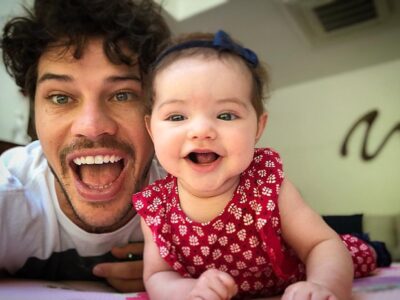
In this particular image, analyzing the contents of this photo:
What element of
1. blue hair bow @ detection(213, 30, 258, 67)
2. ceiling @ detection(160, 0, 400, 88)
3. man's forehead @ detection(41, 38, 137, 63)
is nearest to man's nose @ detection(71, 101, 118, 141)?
man's forehead @ detection(41, 38, 137, 63)

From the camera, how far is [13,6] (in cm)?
104

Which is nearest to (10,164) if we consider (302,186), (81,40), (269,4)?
(81,40)

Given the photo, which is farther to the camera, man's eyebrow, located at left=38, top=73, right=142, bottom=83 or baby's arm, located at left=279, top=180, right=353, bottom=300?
man's eyebrow, located at left=38, top=73, right=142, bottom=83

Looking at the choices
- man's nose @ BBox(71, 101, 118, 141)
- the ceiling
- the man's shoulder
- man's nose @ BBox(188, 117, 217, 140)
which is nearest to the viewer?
man's nose @ BBox(188, 117, 217, 140)

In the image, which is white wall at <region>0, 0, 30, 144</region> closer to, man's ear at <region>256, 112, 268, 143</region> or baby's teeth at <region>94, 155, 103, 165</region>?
baby's teeth at <region>94, 155, 103, 165</region>

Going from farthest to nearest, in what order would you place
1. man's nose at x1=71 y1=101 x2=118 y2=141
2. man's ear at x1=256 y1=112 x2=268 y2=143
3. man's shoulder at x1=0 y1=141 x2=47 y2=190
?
man's shoulder at x1=0 y1=141 x2=47 y2=190
man's nose at x1=71 y1=101 x2=118 y2=141
man's ear at x1=256 y1=112 x2=268 y2=143

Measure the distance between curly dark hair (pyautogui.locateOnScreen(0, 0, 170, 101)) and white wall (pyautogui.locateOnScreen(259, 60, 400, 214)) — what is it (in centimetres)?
116

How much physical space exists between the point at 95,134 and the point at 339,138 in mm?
1728

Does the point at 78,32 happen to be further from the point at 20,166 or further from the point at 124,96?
the point at 20,166

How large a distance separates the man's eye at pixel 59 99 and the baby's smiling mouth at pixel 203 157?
16.0 inches

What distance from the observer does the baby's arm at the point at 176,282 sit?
18.4 inches

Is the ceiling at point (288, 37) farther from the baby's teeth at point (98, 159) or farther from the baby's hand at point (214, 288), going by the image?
the baby's hand at point (214, 288)

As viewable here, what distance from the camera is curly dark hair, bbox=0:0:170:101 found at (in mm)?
882

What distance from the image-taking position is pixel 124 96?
883mm
